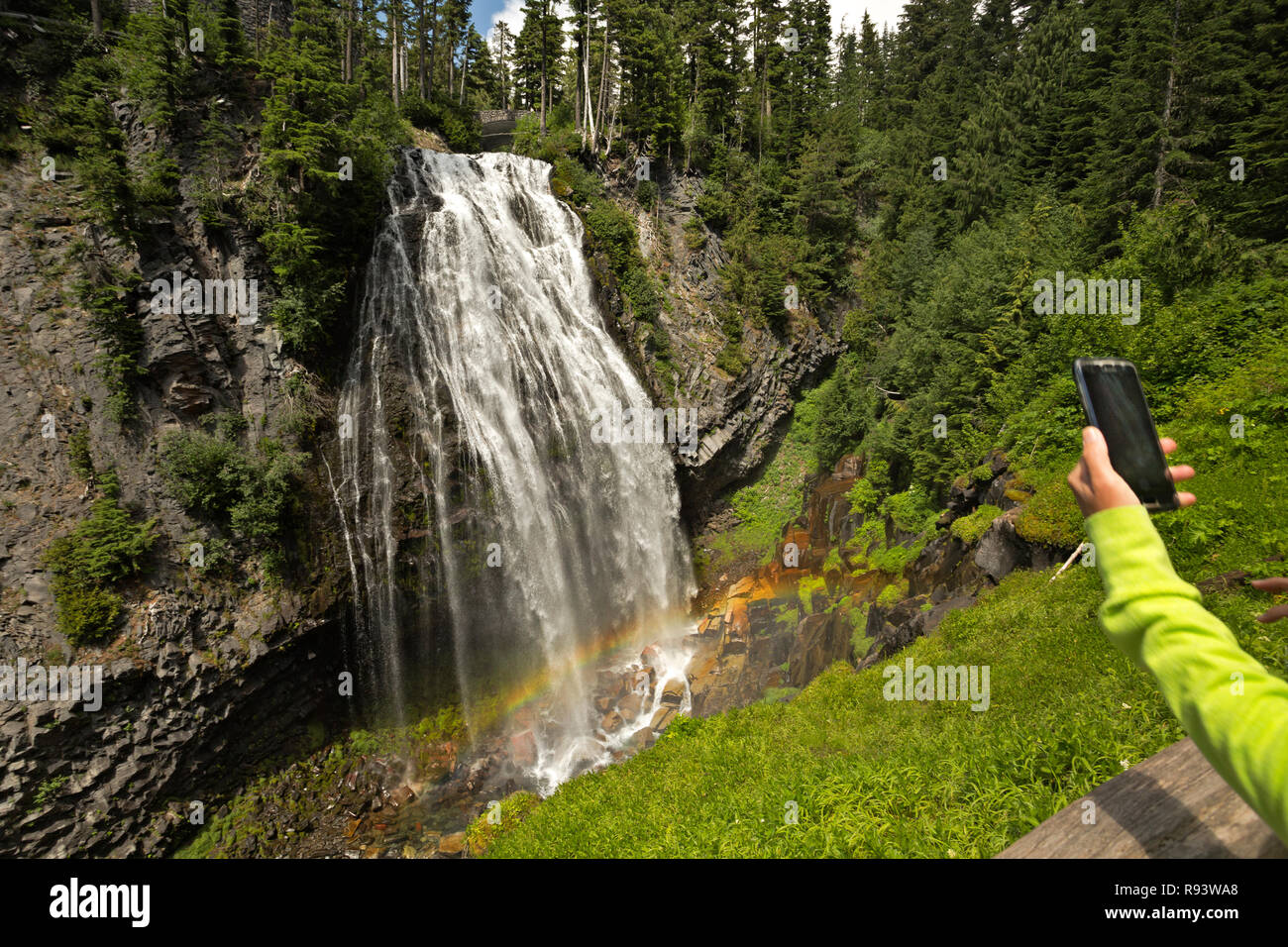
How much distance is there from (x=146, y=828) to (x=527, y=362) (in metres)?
15.7

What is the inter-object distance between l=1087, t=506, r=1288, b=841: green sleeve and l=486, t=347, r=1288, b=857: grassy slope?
15.9 ft

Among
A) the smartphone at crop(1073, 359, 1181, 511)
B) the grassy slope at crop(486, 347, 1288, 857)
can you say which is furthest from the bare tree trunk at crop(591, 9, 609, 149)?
the smartphone at crop(1073, 359, 1181, 511)

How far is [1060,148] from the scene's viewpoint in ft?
82.0

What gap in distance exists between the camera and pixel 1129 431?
1748 mm

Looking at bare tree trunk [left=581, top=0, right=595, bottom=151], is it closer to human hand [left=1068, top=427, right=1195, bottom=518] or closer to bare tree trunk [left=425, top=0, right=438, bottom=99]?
bare tree trunk [left=425, top=0, right=438, bottom=99]

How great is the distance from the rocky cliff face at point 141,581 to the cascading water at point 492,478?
1.76 meters

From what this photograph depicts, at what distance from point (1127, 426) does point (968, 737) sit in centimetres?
694

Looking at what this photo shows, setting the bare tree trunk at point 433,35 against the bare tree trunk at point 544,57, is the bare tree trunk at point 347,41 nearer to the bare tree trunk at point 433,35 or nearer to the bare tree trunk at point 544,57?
the bare tree trunk at point 433,35

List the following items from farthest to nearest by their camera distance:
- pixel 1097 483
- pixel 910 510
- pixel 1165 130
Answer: pixel 910 510 → pixel 1165 130 → pixel 1097 483

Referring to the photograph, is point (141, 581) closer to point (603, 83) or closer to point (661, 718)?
point (661, 718)

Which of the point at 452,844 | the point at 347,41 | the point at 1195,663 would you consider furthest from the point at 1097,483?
the point at 347,41

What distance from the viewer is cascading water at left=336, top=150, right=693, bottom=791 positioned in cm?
1633
